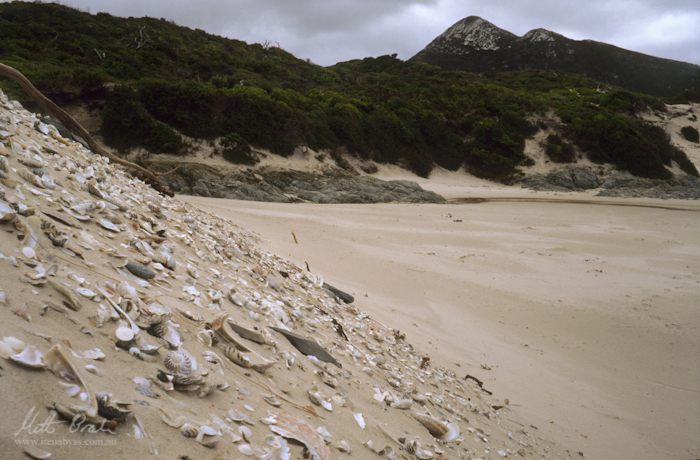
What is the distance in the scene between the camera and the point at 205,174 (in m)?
16.6

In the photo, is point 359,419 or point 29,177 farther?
point 29,177

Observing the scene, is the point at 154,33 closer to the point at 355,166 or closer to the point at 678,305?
the point at 355,166

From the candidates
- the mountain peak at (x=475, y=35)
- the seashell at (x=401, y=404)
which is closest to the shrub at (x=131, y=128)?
the seashell at (x=401, y=404)

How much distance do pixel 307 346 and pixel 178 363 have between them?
1.24 metres

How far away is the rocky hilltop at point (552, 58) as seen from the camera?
195 feet

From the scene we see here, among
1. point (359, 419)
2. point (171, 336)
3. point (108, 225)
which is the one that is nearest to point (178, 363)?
point (171, 336)

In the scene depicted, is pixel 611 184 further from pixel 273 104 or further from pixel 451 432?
pixel 451 432

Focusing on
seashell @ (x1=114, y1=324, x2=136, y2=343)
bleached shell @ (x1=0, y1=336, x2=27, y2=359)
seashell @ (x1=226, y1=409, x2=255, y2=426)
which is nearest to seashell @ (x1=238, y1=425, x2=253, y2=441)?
seashell @ (x1=226, y1=409, x2=255, y2=426)

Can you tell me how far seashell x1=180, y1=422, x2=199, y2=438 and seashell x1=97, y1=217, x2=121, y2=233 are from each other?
1.63 metres

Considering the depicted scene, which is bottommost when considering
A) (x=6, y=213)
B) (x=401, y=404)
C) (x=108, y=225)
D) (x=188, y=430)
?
(x=401, y=404)

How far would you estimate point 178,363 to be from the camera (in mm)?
1864

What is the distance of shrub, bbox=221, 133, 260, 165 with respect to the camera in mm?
18594

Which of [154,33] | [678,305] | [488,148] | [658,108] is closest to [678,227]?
[678,305]

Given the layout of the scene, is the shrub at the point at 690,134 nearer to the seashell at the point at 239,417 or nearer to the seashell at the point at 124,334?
the seashell at the point at 239,417
